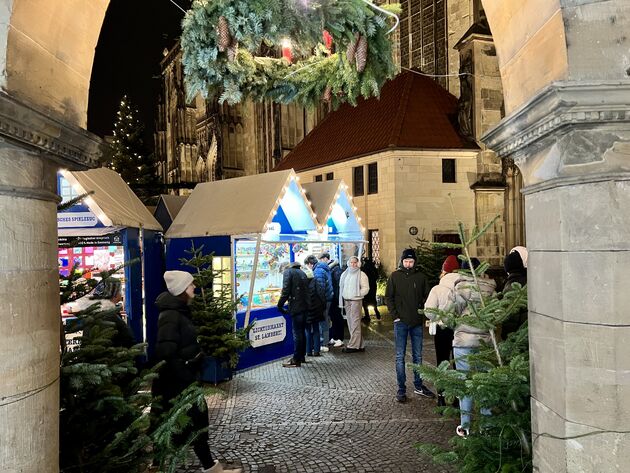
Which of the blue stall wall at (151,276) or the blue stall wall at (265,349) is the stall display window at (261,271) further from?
the blue stall wall at (151,276)

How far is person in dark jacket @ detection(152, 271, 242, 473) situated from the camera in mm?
4254

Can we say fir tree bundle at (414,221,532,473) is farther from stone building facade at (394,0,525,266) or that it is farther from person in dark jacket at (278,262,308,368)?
stone building facade at (394,0,525,266)

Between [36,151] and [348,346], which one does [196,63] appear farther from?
[348,346]

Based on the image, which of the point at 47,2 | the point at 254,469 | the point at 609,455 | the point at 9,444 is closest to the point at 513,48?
the point at 609,455

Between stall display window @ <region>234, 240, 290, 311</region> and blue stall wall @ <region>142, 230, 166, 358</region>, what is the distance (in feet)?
5.88

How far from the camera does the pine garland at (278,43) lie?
4125 millimetres

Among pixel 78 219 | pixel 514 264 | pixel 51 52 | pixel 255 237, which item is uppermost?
pixel 51 52

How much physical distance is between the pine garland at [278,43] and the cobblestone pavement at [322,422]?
3.13 meters

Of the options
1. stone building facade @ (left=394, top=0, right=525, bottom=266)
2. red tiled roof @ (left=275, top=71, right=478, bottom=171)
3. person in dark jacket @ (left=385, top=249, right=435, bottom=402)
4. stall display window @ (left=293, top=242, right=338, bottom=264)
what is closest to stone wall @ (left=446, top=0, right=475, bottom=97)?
red tiled roof @ (left=275, top=71, right=478, bottom=171)

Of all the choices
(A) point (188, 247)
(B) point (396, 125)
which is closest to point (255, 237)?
(A) point (188, 247)

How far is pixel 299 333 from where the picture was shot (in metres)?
9.09

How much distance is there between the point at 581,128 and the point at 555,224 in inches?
19.0

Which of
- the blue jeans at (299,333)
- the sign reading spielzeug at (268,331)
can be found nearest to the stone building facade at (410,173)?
the sign reading spielzeug at (268,331)

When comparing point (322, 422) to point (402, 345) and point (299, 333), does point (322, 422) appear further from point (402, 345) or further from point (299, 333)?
point (299, 333)
